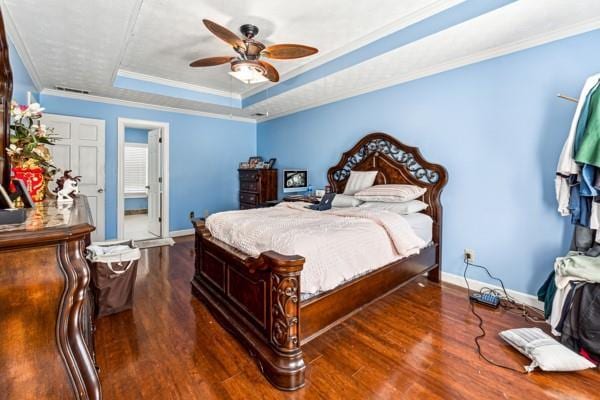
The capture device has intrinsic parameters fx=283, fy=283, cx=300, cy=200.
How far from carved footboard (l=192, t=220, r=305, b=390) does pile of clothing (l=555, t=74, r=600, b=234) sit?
2.23 metres

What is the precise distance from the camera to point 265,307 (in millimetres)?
1829

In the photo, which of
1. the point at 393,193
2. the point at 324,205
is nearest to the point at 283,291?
the point at 324,205

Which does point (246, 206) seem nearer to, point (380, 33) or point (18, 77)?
point (18, 77)

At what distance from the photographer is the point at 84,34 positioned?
256cm

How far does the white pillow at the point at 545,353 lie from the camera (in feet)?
5.85

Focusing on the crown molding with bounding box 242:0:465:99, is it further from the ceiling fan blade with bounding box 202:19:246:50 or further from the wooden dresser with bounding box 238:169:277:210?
the wooden dresser with bounding box 238:169:277:210

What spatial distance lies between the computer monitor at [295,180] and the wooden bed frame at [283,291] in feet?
6.29

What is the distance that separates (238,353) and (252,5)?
284 cm

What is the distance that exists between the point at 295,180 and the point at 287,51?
2648mm

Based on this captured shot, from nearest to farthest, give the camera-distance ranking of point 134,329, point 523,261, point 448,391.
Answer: point 448,391
point 134,329
point 523,261

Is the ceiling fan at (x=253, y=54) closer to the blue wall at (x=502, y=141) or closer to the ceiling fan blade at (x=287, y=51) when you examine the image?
the ceiling fan blade at (x=287, y=51)

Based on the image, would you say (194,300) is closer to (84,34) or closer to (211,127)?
(84,34)

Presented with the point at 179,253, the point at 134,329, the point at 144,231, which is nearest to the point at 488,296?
the point at 134,329

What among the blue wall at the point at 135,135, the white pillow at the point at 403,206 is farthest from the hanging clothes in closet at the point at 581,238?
the blue wall at the point at 135,135
